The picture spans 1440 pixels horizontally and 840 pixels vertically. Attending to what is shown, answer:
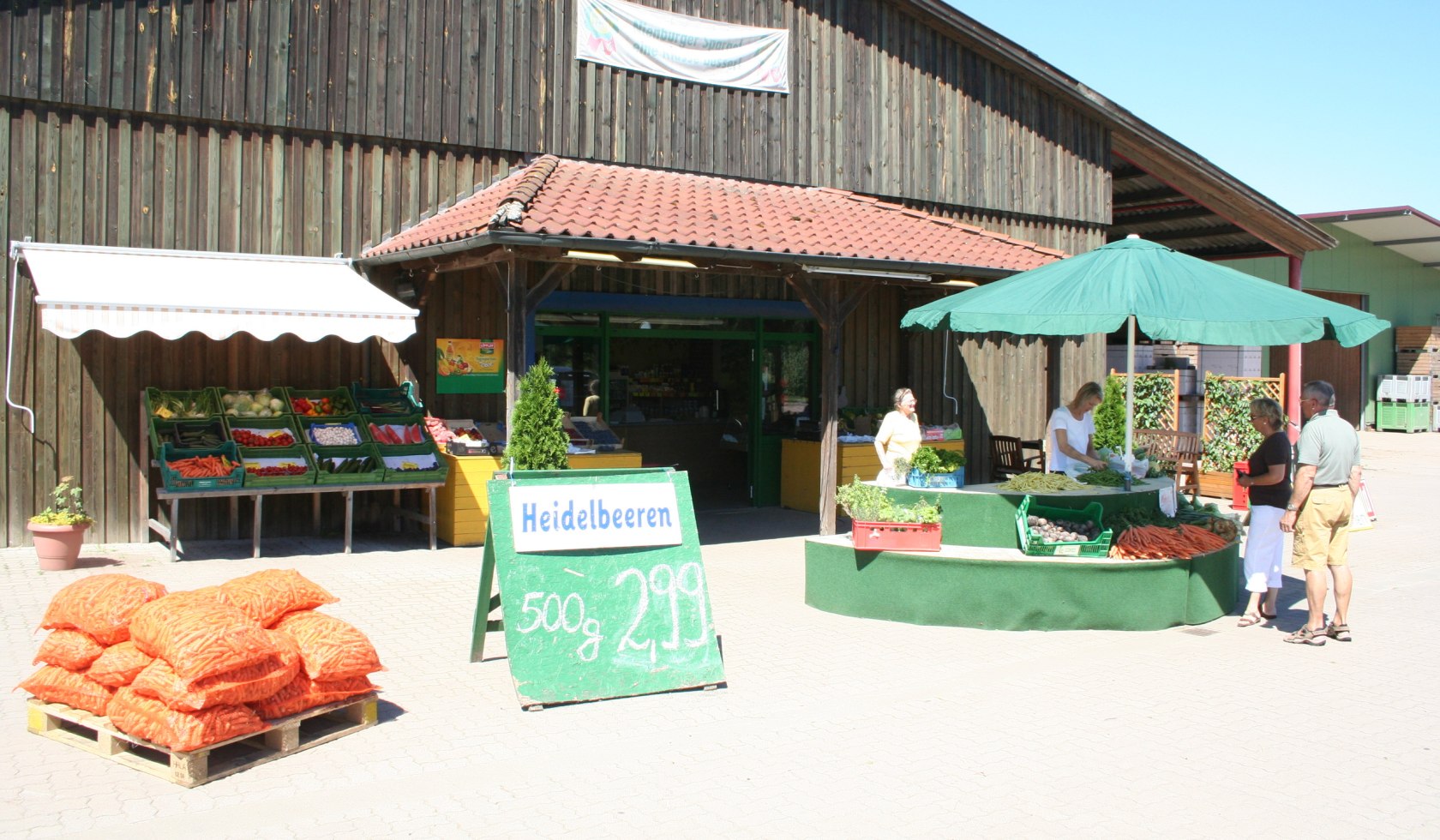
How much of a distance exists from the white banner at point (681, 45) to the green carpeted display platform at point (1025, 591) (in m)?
7.45

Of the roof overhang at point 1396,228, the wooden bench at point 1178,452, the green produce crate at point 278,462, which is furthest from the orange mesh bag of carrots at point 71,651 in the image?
the roof overhang at point 1396,228

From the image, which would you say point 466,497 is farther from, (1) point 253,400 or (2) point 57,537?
(2) point 57,537

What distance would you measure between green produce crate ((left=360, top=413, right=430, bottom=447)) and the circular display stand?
463 cm

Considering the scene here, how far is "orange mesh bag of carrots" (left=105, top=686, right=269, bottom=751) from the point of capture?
513cm

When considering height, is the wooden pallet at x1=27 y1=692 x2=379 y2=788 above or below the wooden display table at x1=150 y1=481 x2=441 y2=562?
below

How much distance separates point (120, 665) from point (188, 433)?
591 centimetres

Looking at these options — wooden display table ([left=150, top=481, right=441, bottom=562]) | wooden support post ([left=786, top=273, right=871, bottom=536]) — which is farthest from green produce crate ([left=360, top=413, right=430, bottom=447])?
wooden support post ([left=786, top=273, right=871, bottom=536])

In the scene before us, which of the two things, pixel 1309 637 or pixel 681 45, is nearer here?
pixel 1309 637

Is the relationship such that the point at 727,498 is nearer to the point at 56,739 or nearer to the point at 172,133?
the point at 172,133

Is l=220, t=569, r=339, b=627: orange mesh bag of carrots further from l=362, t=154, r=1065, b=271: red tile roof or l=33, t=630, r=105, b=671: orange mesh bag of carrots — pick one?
l=362, t=154, r=1065, b=271: red tile roof

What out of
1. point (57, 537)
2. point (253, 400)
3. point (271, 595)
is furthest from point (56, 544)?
point (271, 595)

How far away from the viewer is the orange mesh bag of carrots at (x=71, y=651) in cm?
562

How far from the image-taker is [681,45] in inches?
558

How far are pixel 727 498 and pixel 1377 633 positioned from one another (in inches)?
336
